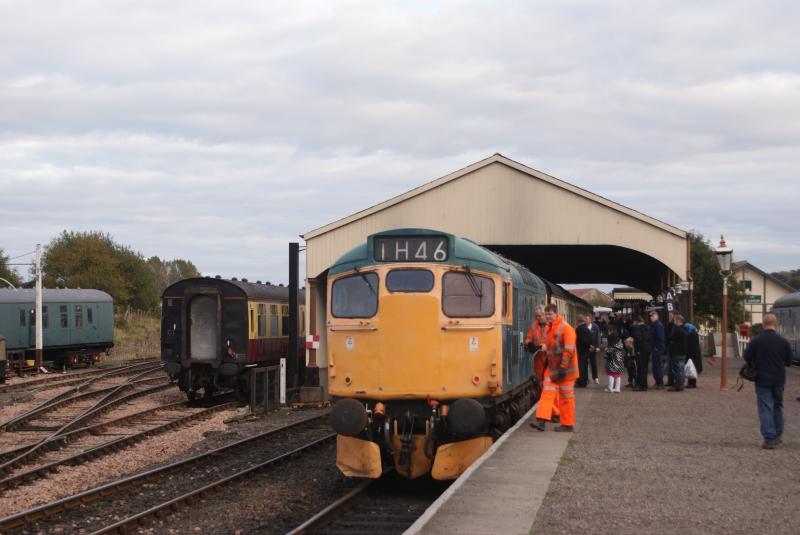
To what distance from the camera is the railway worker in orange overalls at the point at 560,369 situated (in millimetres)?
12312

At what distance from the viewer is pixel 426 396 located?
1092 cm

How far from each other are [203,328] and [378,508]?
44.1 feet

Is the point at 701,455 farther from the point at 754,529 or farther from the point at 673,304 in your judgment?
the point at 673,304

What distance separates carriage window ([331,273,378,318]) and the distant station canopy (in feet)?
40.1

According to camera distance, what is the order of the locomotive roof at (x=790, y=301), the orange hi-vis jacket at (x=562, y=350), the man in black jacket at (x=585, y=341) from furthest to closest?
the locomotive roof at (x=790, y=301)
the man in black jacket at (x=585, y=341)
the orange hi-vis jacket at (x=562, y=350)

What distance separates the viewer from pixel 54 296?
116ft

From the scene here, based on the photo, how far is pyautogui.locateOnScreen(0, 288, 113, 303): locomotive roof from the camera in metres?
33.6

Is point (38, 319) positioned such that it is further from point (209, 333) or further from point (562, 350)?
point (562, 350)

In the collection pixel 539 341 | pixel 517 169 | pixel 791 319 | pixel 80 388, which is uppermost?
pixel 517 169

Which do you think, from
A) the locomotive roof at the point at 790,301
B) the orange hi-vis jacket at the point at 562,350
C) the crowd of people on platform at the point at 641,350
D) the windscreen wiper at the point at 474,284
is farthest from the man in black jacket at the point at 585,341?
the locomotive roof at the point at 790,301

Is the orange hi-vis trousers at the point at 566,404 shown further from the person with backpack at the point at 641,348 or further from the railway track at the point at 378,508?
the person with backpack at the point at 641,348

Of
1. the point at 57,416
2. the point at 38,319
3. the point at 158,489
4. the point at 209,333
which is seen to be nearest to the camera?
the point at 158,489

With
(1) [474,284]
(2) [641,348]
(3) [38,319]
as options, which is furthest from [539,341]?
(3) [38,319]

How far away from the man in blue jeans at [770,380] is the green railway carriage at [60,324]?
2731cm
